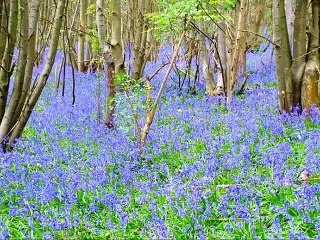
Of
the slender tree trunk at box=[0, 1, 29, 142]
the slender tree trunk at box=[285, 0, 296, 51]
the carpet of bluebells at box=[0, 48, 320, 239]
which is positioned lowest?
the carpet of bluebells at box=[0, 48, 320, 239]

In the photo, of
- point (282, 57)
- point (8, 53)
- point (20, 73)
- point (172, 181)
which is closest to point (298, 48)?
point (282, 57)

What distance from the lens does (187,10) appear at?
7.05 meters

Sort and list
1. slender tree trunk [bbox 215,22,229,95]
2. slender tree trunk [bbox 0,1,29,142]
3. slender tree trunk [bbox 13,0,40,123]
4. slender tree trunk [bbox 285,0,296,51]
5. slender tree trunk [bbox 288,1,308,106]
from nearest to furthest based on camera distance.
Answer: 1. slender tree trunk [bbox 0,1,29,142]
2. slender tree trunk [bbox 13,0,40,123]
3. slender tree trunk [bbox 288,1,308,106]
4. slender tree trunk [bbox 285,0,296,51]
5. slender tree trunk [bbox 215,22,229,95]

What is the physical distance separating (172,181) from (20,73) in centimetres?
359

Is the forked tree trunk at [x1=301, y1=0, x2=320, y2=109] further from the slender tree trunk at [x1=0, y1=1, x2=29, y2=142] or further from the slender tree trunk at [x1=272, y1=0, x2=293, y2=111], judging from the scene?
the slender tree trunk at [x1=0, y1=1, x2=29, y2=142]

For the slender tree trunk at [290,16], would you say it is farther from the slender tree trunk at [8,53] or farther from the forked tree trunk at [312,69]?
the slender tree trunk at [8,53]

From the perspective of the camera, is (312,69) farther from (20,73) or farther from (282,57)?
(20,73)

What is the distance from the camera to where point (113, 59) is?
8.65 metres

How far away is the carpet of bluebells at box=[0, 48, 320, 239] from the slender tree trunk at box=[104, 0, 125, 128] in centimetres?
44

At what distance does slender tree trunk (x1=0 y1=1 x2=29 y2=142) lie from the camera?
7164 mm

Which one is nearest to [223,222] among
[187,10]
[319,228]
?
[319,228]

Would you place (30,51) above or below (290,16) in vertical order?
below

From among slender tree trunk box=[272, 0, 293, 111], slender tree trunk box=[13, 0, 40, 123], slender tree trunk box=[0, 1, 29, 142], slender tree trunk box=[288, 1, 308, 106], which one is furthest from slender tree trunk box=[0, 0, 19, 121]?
slender tree trunk box=[288, 1, 308, 106]

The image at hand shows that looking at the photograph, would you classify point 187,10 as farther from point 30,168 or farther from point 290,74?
point 30,168
